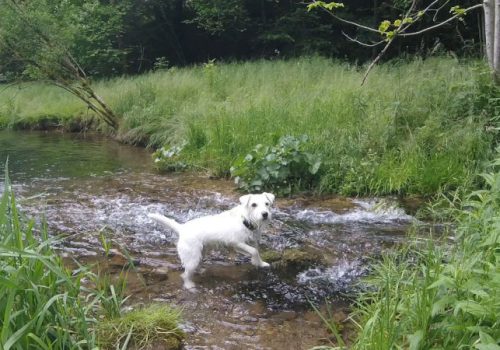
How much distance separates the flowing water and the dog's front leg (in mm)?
89

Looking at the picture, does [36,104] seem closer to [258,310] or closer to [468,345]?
[258,310]

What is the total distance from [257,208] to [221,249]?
2.15 ft

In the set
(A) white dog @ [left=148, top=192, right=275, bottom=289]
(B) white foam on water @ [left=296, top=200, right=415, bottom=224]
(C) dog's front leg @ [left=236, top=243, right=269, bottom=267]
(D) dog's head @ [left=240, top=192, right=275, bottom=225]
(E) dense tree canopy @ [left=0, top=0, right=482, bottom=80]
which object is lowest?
(B) white foam on water @ [left=296, top=200, right=415, bottom=224]

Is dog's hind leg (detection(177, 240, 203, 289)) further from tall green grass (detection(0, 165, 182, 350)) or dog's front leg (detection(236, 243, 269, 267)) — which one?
tall green grass (detection(0, 165, 182, 350))

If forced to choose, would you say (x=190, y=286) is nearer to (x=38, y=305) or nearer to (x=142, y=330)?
(x=142, y=330)

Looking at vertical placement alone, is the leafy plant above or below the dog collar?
below

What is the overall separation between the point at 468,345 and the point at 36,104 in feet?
58.6

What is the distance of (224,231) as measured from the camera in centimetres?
491

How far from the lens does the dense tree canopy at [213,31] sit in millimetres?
19969

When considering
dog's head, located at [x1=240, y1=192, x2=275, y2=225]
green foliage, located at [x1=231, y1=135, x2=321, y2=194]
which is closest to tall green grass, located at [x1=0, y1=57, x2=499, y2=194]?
green foliage, located at [x1=231, y1=135, x2=321, y2=194]

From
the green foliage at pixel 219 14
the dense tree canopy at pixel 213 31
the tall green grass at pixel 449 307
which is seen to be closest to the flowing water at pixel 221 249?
the tall green grass at pixel 449 307

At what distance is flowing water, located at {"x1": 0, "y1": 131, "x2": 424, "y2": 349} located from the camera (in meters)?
A: 3.98

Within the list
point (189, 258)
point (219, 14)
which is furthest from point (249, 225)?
point (219, 14)

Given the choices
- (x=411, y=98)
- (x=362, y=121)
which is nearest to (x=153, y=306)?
(x=362, y=121)
